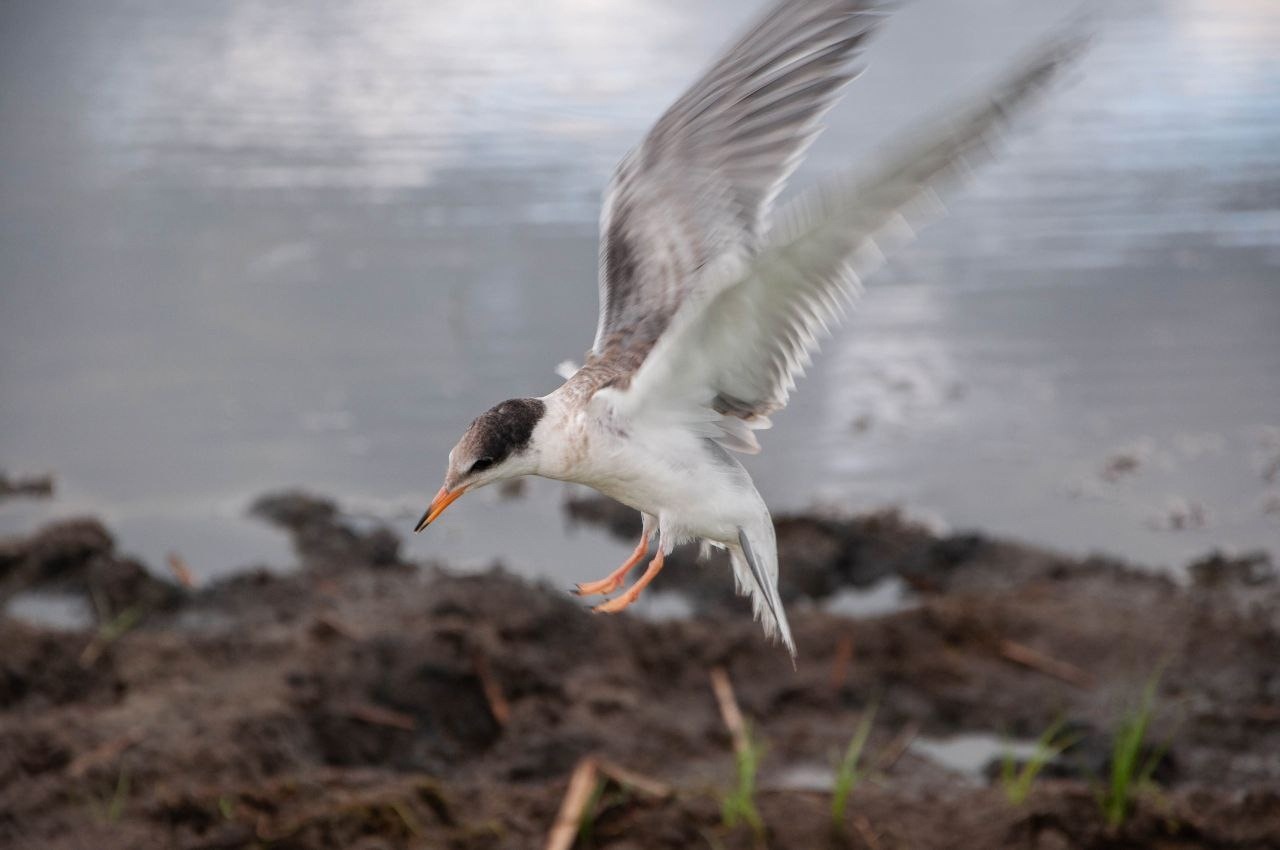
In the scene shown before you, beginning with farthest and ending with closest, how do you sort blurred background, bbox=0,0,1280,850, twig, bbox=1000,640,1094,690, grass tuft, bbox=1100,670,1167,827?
twig, bbox=1000,640,1094,690, blurred background, bbox=0,0,1280,850, grass tuft, bbox=1100,670,1167,827

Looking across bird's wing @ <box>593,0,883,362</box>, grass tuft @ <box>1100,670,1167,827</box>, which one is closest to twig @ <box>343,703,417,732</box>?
bird's wing @ <box>593,0,883,362</box>

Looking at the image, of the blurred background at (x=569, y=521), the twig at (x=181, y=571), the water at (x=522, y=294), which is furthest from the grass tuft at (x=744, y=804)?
the twig at (x=181, y=571)

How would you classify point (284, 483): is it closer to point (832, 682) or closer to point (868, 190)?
point (832, 682)

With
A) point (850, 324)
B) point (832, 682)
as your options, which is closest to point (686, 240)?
point (832, 682)

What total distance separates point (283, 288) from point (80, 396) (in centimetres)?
161

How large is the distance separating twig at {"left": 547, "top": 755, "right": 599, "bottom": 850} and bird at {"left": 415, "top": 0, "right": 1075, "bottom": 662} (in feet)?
3.89

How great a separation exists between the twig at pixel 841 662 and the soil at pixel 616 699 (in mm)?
13

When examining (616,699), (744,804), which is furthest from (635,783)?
(616,699)

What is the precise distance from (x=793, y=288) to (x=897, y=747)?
8.56ft

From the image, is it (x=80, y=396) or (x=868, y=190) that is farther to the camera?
(x=80, y=396)

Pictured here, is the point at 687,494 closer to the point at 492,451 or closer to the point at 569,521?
the point at 492,451

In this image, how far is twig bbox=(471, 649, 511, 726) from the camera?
15.9ft

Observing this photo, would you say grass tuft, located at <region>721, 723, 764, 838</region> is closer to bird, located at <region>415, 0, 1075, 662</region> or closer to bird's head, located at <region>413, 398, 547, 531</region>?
bird, located at <region>415, 0, 1075, 662</region>

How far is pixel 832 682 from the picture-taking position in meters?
5.06
